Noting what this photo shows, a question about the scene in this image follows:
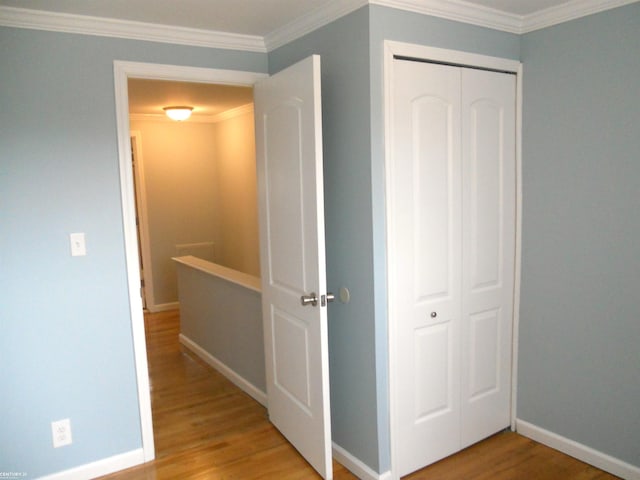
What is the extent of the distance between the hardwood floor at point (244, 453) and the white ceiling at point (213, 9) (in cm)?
228

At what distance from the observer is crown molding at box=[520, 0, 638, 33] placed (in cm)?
221

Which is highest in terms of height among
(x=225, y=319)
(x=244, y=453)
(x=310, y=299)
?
(x=310, y=299)

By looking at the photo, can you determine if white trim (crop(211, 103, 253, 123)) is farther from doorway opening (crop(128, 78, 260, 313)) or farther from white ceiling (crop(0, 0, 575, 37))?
white ceiling (crop(0, 0, 575, 37))

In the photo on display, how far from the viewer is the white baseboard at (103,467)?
2.42 meters

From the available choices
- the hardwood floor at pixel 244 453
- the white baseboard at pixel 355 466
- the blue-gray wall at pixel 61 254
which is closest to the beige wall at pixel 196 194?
the hardwood floor at pixel 244 453

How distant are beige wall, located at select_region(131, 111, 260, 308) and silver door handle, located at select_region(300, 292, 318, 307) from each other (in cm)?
326

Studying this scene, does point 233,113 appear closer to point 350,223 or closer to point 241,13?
point 241,13

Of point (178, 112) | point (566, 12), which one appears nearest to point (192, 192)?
point (178, 112)

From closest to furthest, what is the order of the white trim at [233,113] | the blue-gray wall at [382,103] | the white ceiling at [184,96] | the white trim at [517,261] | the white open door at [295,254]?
1. the blue-gray wall at [382,103]
2. the white open door at [295,254]
3. the white trim at [517,261]
4. the white ceiling at [184,96]
5. the white trim at [233,113]

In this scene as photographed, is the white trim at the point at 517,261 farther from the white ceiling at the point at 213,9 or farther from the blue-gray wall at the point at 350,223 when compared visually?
the blue-gray wall at the point at 350,223

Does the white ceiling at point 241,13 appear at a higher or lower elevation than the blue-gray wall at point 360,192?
higher

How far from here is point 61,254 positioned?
2.33 metres

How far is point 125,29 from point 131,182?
29.4 inches

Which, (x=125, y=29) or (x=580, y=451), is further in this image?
(x=580, y=451)
